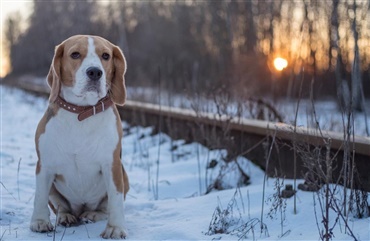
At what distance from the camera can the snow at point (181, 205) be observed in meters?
3.44

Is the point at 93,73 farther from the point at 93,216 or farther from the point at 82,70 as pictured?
the point at 93,216

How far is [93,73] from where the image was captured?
3.35m

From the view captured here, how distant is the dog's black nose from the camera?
334 cm

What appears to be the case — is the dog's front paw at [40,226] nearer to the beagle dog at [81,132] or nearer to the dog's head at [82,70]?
the beagle dog at [81,132]

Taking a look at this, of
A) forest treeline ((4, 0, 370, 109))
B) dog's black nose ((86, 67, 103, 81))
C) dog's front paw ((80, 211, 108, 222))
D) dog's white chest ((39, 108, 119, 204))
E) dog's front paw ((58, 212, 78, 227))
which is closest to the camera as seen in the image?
dog's black nose ((86, 67, 103, 81))

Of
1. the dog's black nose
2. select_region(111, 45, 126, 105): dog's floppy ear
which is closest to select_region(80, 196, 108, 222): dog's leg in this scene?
select_region(111, 45, 126, 105): dog's floppy ear

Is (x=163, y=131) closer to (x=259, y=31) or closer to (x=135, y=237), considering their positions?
(x=135, y=237)

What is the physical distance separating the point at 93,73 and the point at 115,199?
2.91 ft

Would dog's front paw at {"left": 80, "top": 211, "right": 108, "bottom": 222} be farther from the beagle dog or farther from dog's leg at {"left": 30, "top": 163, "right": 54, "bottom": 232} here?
dog's leg at {"left": 30, "top": 163, "right": 54, "bottom": 232}

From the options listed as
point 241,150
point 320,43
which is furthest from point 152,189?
point 320,43

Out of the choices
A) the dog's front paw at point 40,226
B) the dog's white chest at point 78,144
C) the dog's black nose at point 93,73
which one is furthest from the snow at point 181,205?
the dog's black nose at point 93,73

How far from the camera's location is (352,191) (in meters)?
3.41

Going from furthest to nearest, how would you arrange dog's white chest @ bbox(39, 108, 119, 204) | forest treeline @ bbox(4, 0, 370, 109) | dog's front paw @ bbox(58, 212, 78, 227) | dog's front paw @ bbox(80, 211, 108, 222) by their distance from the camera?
forest treeline @ bbox(4, 0, 370, 109) → dog's front paw @ bbox(80, 211, 108, 222) → dog's front paw @ bbox(58, 212, 78, 227) → dog's white chest @ bbox(39, 108, 119, 204)

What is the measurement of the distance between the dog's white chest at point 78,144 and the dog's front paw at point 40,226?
330mm
